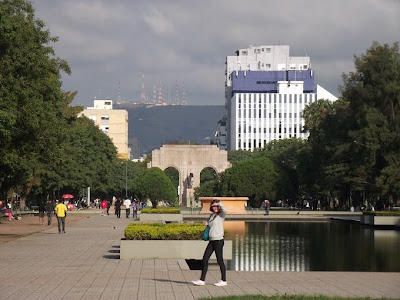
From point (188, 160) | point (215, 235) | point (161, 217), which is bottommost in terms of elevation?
point (215, 235)

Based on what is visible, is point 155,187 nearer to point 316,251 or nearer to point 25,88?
point 25,88

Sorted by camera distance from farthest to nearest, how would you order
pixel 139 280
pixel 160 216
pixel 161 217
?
pixel 160 216, pixel 161 217, pixel 139 280

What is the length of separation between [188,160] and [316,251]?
97565mm

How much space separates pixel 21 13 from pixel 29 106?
5.92 meters

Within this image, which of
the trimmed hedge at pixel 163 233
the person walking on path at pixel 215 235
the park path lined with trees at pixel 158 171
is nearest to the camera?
the person walking on path at pixel 215 235

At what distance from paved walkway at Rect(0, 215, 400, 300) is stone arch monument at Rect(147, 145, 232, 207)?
102 metres

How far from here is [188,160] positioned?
421 ft

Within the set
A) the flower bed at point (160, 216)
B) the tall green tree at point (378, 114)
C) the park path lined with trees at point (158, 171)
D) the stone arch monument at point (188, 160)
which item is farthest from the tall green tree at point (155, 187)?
the flower bed at point (160, 216)

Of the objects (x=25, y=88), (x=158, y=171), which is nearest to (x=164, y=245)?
(x=25, y=88)

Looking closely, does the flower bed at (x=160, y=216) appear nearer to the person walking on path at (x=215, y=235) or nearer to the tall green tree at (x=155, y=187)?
the person walking on path at (x=215, y=235)

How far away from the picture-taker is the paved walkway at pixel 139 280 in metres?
15.8

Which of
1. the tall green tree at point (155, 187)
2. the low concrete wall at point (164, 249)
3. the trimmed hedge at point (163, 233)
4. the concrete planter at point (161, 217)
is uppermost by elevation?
the tall green tree at point (155, 187)

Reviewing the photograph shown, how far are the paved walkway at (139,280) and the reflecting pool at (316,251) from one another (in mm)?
3770

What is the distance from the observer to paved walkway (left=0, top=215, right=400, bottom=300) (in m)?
15.8
